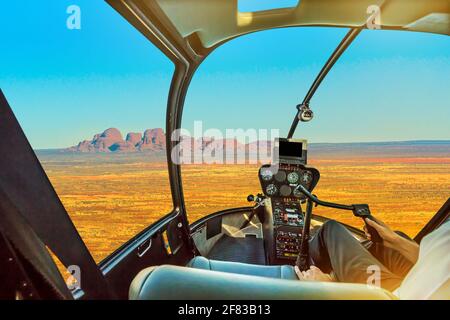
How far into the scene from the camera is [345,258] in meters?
1.49

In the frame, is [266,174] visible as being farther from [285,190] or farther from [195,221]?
[195,221]

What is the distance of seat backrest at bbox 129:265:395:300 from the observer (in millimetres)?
526

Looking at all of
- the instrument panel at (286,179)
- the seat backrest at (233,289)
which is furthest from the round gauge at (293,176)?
the seat backrest at (233,289)

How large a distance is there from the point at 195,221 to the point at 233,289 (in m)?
2.31

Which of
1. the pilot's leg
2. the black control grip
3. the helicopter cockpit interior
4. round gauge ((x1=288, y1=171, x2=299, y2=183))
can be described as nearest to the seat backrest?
the helicopter cockpit interior

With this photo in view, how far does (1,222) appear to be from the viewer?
57 centimetres

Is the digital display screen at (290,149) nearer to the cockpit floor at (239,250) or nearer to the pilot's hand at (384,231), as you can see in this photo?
the cockpit floor at (239,250)

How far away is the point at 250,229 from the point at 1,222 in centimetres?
304

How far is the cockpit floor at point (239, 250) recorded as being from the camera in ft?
9.00

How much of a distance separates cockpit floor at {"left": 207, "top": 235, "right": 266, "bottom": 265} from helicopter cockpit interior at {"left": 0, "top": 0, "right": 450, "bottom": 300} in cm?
1

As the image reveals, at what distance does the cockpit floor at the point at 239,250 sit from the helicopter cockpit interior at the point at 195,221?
1cm

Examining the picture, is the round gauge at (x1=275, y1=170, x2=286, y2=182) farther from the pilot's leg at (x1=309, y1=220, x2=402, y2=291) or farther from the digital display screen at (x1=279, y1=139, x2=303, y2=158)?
the pilot's leg at (x1=309, y1=220, x2=402, y2=291)
